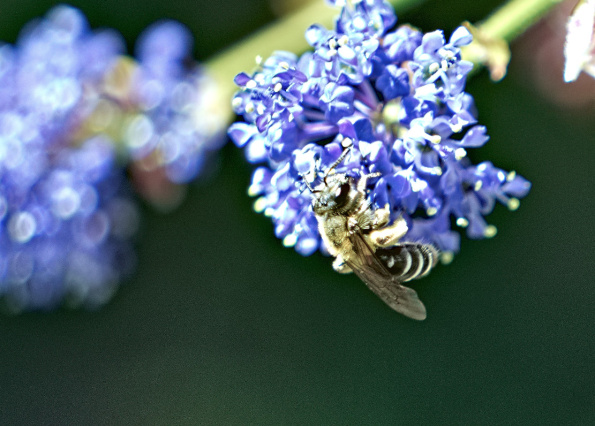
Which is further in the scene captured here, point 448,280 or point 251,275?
point 251,275

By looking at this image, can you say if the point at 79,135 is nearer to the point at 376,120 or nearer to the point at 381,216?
the point at 376,120

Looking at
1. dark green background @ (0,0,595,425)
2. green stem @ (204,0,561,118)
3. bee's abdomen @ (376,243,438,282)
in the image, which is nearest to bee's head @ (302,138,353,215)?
bee's abdomen @ (376,243,438,282)

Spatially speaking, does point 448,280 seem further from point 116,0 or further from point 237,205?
point 116,0

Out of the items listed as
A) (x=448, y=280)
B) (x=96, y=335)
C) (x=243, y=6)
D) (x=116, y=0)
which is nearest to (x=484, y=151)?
(x=448, y=280)

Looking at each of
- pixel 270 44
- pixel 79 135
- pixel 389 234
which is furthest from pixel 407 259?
pixel 79 135

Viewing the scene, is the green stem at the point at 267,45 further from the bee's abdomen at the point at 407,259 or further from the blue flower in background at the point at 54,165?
the bee's abdomen at the point at 407,259

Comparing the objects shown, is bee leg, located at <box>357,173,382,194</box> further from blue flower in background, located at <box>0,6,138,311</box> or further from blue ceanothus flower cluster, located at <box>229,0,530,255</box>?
blue flower in background, located at <box>0,6,138,311</box>

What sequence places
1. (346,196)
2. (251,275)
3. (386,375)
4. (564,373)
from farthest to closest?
1. (251,275)
2. (386,375)
3. (564,373)
4. (346,196)
